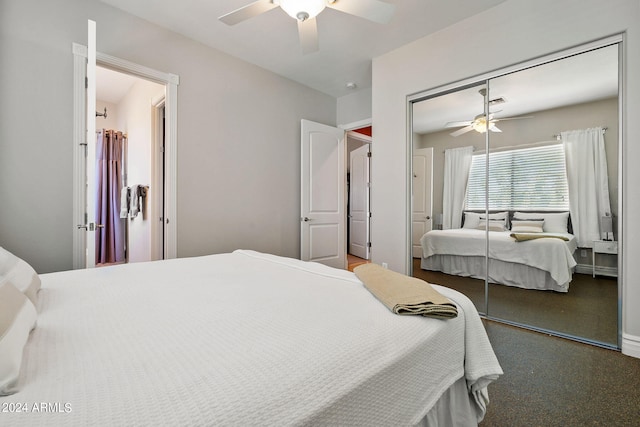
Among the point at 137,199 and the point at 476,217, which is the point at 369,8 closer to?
the point at 476,217

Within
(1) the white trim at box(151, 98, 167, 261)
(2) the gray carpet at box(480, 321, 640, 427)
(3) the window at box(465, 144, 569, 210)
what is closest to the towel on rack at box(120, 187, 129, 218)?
(1) the white trim at box(151, 98, 167, 261)

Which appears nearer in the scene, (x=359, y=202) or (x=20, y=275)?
(x=20, y=275)

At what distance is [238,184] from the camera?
3400 millimetres

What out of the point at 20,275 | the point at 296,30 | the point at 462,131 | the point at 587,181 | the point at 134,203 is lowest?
the point at 20,275

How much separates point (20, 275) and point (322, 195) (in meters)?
3.35

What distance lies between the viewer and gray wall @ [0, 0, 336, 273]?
2107mm

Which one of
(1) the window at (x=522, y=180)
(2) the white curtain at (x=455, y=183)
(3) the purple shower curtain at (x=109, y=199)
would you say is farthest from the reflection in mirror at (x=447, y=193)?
(3) the purple shower curtain at (x=109, y=199)

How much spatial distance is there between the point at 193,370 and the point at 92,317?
22.9 inches

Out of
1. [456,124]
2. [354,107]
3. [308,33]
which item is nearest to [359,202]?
[354,107]

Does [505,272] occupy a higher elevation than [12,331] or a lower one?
lower

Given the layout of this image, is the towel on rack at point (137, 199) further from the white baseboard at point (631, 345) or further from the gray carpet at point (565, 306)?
the white baseboard at point (631, 345)

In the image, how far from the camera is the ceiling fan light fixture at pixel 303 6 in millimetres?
1820

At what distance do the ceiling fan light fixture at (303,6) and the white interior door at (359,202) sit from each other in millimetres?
3813

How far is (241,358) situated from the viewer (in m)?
0.71
